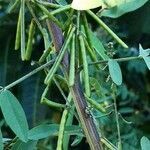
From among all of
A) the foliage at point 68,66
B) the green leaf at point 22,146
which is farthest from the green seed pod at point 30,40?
the green leaf at point 22,146

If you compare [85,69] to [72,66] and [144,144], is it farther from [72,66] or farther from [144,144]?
[144,144]

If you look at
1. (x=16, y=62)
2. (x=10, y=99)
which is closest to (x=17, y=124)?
(x=10, y=99)

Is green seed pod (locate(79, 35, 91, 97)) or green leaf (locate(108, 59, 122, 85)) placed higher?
green seed pod (locate(79, 35, 91, 97))

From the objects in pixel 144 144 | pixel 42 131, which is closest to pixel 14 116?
pixel 42 131

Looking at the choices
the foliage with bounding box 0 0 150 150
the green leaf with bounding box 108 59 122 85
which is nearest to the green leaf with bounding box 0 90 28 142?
the foliage with bounding box 0 0 150 150

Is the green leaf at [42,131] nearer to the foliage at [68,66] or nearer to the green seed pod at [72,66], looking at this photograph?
the foliage at [68,66]

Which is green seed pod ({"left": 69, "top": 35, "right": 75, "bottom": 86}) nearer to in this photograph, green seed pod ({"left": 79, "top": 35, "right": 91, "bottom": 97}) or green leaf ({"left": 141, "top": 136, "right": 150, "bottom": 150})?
green seed pod ({"left": 79, "top": 35, "right": 91, "bottom": 97})
